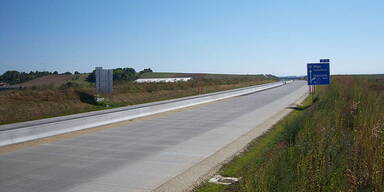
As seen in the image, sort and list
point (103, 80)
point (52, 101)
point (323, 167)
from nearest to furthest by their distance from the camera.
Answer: point (323, 167), point (52, 101), point (103, 80)

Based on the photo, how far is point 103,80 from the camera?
33.8 meters

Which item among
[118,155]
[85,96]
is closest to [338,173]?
[118,155]

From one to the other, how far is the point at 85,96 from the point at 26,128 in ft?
63.4

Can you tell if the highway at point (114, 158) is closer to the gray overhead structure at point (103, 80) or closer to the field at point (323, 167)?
the field at point (323, 167)

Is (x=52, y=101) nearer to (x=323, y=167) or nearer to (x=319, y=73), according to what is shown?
(x=319, y=73)

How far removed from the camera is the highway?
8.34 metres

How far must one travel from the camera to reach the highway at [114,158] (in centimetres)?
834

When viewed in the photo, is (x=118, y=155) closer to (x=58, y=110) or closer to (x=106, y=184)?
(x=106, y=184)

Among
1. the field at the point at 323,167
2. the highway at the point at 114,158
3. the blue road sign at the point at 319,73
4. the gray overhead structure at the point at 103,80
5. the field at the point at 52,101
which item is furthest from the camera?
the gray overhead structure at the point at 103,80

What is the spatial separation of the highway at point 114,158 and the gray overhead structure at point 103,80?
1641 cm

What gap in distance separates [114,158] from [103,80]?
932 inches

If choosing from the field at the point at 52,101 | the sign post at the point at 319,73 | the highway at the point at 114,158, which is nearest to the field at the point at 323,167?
the highway at the point at 114,158

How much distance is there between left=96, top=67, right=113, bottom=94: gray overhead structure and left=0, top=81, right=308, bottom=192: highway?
16.4m

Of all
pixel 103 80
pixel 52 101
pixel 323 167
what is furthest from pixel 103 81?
pixel 323 167
